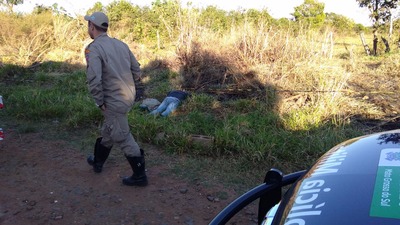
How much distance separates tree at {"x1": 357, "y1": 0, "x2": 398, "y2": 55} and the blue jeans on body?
1180 centimetres

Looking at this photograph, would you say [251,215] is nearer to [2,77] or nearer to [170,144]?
[170,144]

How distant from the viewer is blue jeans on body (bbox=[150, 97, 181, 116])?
6.27 metres

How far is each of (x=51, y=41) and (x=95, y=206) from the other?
34.7 ft

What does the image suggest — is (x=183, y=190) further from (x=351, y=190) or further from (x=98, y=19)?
(x=351, y=190)

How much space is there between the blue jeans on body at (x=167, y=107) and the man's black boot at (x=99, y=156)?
6.64 feet

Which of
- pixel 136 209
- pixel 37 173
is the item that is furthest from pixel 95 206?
pixel 37 173

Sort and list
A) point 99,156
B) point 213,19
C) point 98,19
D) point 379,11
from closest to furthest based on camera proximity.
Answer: point 98,19 → point 99,156 → point 213,19 → point 379,11

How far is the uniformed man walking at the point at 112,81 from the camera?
3.63m

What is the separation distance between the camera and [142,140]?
5277 millimetres

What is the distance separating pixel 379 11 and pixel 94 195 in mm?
15483

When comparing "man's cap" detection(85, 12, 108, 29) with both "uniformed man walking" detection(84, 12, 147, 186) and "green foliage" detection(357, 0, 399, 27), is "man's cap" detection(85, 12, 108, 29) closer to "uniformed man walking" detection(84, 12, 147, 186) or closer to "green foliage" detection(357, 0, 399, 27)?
"uniformed man walking" detection(84, 12, 147, 186)

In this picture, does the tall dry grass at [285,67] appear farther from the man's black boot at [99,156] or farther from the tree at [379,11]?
the tree at [379,11]

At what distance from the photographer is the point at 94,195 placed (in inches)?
151

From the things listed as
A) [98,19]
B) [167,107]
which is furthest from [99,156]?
[167,107]
